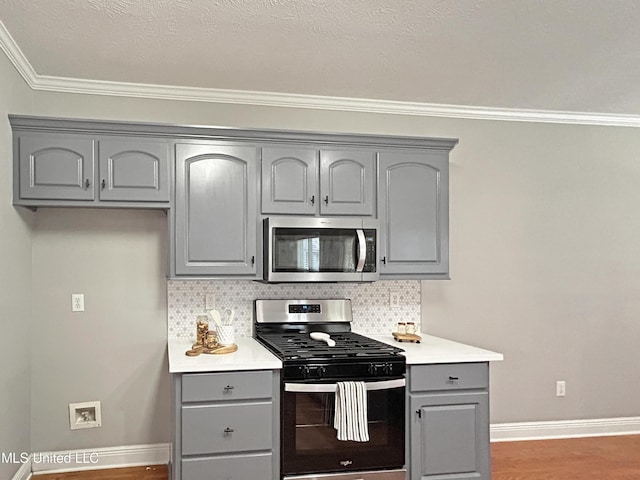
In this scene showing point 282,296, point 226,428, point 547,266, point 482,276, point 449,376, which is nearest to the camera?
point 226,428

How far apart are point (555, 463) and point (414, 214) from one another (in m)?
1.89

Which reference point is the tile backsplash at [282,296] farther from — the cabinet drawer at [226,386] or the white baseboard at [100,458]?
the cabinet drawer at [226,386]

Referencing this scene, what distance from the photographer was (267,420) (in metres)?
3.04

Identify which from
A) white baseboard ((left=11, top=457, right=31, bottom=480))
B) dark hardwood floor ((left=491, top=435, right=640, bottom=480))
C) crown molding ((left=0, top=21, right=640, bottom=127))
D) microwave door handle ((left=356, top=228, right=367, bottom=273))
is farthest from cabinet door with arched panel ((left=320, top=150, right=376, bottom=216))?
white baseboard ((left=11, top=457, right=31, bottom=480))

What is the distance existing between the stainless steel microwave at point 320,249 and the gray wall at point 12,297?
1.39 meters

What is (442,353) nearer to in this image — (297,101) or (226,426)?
(226,426)

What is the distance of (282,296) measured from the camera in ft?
13.0

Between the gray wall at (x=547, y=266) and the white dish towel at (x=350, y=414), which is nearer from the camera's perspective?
the white dish towel at (x=350, y=414)

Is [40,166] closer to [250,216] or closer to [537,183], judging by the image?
[250,216]

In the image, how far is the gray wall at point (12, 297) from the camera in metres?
3.01

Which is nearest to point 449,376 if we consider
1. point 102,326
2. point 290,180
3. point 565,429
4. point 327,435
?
point 327,435

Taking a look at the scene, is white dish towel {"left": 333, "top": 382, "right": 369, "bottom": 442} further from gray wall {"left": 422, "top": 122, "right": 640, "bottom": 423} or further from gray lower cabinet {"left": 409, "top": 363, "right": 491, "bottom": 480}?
gray wall {"left": 422, "top": 122, "right": 640, "bottom": 423}

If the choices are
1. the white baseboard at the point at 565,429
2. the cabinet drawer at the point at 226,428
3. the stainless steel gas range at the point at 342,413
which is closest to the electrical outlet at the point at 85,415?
the cabinet drawer at the point at 226,428

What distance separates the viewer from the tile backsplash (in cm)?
381
